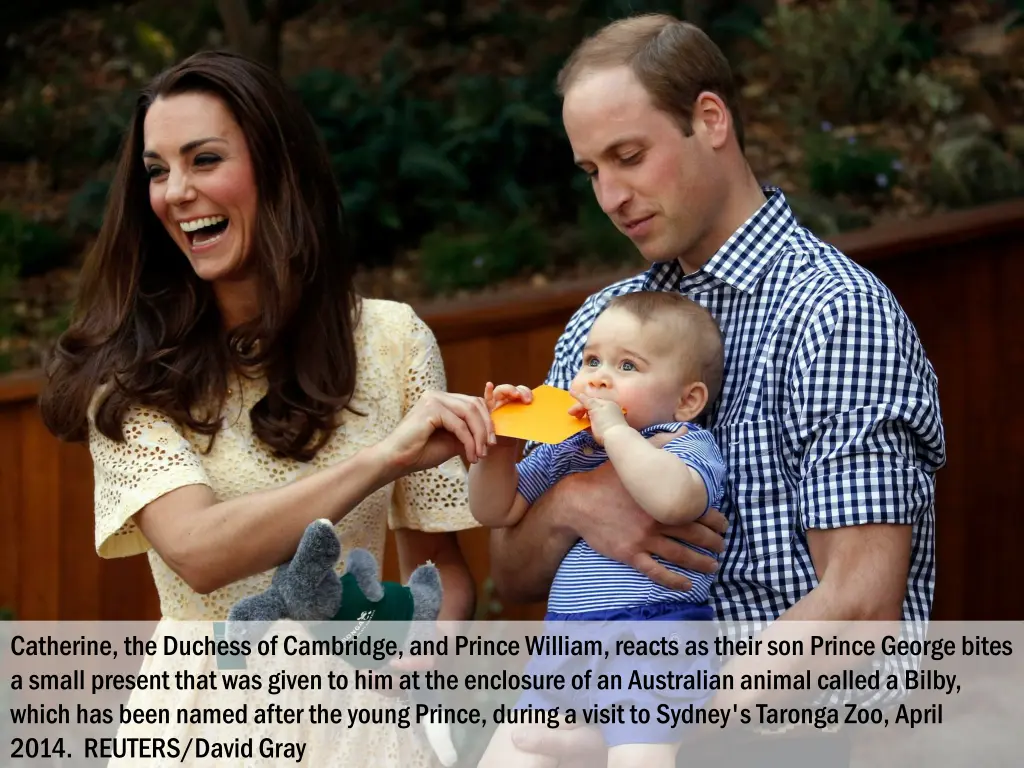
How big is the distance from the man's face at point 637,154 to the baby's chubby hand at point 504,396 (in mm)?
335

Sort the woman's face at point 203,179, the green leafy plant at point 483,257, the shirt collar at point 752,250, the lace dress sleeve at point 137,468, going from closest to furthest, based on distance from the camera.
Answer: the shirt collar at point 752,250
the lace dress sleeve at point 137,468
the woman's face at point 203,179
the green leafy plant at point 483,257

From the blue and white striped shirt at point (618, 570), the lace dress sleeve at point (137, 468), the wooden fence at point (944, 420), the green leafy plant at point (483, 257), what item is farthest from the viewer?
the green leafy plant at point (483, 257)

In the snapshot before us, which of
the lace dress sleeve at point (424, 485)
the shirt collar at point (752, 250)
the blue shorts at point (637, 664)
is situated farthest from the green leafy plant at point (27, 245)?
the blue shorts at point (637, 664)

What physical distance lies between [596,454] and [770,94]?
14.1 ft

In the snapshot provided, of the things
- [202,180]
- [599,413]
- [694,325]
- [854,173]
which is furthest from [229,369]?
[854,173]

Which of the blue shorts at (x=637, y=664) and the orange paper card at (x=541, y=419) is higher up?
the orange paper card at (x=541, y=419)

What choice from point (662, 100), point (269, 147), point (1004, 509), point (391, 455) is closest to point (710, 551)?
point (391, 455)

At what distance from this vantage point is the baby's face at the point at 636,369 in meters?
2.32

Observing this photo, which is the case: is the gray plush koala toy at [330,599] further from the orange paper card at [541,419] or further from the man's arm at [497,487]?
the orange paper card at [541,419]

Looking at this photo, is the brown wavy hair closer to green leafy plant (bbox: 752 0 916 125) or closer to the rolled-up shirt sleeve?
the rolled-up shirt sleeve

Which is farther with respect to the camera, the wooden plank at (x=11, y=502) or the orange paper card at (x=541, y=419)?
the wooden plank at (x=11, y=502)

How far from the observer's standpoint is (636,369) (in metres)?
2.37

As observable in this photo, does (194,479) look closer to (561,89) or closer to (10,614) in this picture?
(561,89)

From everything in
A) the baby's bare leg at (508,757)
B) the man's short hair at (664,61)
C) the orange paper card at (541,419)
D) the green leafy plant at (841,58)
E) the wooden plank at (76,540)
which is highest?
the green leafy plant at (841,58)
